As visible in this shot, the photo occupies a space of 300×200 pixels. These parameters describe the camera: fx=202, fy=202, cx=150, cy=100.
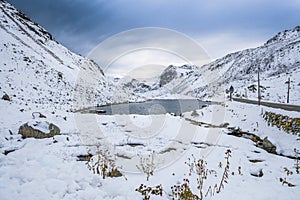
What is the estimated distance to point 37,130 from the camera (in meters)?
10.0

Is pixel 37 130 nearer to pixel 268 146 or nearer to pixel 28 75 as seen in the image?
pixel 268 146

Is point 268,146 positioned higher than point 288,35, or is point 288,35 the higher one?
point 288,35

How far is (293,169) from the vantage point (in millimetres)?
7531

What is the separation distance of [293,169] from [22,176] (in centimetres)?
876

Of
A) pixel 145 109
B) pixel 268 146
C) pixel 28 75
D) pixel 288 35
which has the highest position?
pixel 288 35

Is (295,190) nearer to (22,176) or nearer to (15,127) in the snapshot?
(22,176)

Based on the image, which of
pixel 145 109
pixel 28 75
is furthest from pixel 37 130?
pixel 145 109

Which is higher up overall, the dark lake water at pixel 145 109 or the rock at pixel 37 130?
the rock at pixel 37 130

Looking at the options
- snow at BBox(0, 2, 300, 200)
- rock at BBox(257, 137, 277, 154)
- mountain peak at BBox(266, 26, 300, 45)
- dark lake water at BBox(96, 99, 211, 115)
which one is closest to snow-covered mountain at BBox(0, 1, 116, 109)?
dark lake water at BBox(96, 99, 211, 115)

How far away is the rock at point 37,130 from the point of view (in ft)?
30.9

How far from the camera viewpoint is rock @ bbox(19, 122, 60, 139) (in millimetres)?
9421

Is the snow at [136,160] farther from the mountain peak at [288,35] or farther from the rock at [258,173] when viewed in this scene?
the mountain peak at [288,35]

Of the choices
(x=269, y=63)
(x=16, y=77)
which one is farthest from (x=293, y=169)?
(x=269, y=63)

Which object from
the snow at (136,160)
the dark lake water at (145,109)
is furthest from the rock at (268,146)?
the dark lake water at (145,109)
